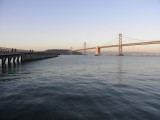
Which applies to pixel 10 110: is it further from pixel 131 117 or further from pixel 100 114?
pixel 131 117

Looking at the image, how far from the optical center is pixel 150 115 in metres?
8.80

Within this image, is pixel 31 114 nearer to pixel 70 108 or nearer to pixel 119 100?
pixel 70 108

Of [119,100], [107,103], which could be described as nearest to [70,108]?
[107,103]

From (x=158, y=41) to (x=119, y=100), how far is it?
73.6 metres

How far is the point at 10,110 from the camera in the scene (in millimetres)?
9047

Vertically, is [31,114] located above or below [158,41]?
below

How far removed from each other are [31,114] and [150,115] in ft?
18.2

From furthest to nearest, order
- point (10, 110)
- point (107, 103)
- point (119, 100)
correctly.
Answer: point (119, 100) → point (107, 103) → point (10, 110)

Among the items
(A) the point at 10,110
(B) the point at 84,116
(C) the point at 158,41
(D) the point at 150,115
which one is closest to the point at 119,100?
(D) the point at 150,115

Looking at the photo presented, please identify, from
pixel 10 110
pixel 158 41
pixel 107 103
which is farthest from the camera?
pixel 158 41

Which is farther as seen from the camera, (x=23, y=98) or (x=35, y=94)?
(x=35, y=94)

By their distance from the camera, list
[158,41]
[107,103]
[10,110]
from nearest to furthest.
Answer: [10,110] < [107,103] < [158,41]

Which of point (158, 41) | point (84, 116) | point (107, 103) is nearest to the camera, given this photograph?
point (84, 116)

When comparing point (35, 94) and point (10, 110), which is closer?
point (10, 110)
